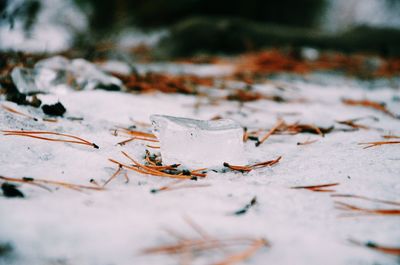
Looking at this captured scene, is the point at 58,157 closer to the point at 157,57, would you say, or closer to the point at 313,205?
the point at 313,205

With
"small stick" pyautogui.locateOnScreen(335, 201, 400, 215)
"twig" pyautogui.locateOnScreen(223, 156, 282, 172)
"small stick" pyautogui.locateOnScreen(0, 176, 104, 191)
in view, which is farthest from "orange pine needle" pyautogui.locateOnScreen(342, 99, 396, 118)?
"small stick" pyautogui.locateOnScreen(0, 176, 104, 191)

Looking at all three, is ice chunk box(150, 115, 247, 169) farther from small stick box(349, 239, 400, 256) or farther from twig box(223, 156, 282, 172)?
small stick box(349, 239, 400, 256)

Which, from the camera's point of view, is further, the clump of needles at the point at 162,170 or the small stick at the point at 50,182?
the clump of needles at the point at 162,170

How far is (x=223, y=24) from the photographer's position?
4.12 metres

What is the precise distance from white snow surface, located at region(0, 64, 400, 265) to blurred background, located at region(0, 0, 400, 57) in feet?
9.62

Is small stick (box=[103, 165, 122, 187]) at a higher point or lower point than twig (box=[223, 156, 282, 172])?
lower

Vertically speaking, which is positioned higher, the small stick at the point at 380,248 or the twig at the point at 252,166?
the twig at the point at 252,166

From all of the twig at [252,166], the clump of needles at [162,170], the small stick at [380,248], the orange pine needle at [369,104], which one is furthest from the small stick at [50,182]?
the orange pine needle at [369,104]

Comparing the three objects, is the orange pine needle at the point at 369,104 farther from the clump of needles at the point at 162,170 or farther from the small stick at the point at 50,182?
the small stick at the point at 50,182

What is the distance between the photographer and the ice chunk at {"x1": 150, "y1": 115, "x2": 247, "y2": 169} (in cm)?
108

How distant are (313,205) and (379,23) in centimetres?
554

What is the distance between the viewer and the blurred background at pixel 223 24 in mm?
4156

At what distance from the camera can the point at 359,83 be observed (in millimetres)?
2805

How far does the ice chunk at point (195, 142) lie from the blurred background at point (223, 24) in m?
3.12
